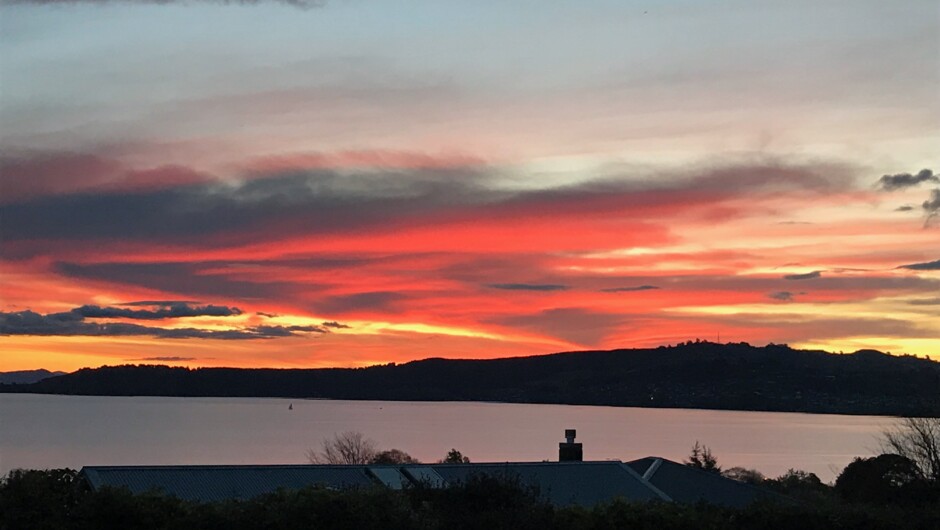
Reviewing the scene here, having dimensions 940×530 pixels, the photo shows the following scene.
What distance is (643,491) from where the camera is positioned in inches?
1081

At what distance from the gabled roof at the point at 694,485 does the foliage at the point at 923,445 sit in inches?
1018

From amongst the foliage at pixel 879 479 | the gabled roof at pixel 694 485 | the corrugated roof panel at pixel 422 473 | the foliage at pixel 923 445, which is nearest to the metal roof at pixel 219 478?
the corrugated roof panel at pixel 422 473

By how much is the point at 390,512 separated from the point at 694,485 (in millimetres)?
12762

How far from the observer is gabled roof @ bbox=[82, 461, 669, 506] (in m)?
24.0

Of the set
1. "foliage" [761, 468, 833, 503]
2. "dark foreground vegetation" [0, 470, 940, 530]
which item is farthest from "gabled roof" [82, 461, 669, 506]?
"foliage" [761, 468, 833, 503]

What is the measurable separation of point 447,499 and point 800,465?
5207 inches

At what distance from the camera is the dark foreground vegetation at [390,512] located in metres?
19.4

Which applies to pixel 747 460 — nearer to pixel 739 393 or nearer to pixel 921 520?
pixel 739 393

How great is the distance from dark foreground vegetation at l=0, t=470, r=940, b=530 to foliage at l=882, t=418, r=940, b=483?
34008mm

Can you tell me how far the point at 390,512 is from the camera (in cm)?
1983

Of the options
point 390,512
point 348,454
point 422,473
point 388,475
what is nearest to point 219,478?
point 388,475

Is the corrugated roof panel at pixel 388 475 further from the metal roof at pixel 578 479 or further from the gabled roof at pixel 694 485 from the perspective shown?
the gabled roof at pixel 694 485

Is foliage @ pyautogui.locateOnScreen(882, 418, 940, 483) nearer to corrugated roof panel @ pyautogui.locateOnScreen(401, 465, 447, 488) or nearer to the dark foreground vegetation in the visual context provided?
corrugated roof panel @ pyautogui.locateOnScreen(401, 465, 447, 488)

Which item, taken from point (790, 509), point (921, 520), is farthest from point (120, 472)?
point (921, 520)
